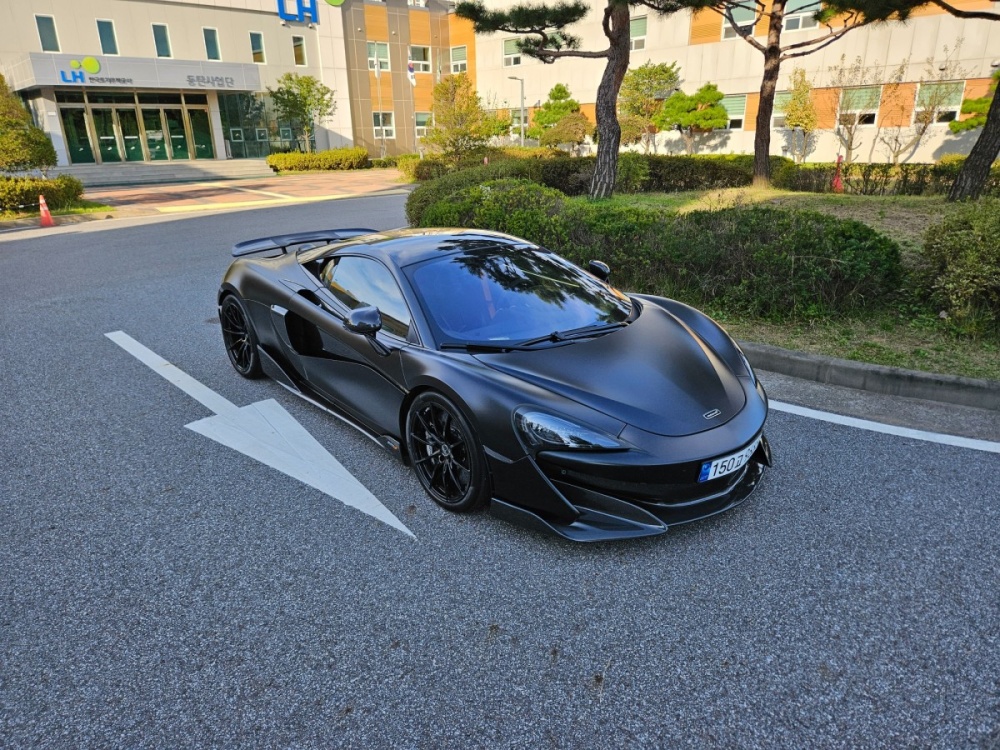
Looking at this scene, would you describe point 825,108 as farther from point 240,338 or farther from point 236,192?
point 240,338

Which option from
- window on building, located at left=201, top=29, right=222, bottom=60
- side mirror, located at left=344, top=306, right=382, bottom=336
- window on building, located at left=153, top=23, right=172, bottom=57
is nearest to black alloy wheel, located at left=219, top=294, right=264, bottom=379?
side mirror, located at left=344, top=306, right=382, bottom=336

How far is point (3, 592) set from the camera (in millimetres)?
2984

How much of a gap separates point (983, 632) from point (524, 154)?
87.0 feet

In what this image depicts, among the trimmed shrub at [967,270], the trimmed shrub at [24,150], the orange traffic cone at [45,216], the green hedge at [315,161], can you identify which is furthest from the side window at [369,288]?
the green hedge at [315,161]

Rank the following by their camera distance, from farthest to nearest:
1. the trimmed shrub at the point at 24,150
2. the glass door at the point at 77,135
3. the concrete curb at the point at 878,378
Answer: the glass door at the point at 77,135 → the trimmed shrub at the point at 24,150 → the concrete curb at the point at 878,378

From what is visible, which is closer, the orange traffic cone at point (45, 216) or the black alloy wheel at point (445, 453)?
the black alloy wheel at point (445, 453)

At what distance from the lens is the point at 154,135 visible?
120 feet

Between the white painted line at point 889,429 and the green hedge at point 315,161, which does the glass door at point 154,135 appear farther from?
the white painted line at point 889,429

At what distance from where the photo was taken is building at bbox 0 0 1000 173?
2839 centimetres

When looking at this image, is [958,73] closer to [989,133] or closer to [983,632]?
[989,133]

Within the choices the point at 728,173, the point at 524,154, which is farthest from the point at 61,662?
the point at 524,154

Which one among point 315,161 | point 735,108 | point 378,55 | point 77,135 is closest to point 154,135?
point 77,135

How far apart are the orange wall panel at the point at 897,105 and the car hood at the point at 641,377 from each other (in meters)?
31.6

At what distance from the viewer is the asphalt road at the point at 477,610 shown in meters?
2.26
